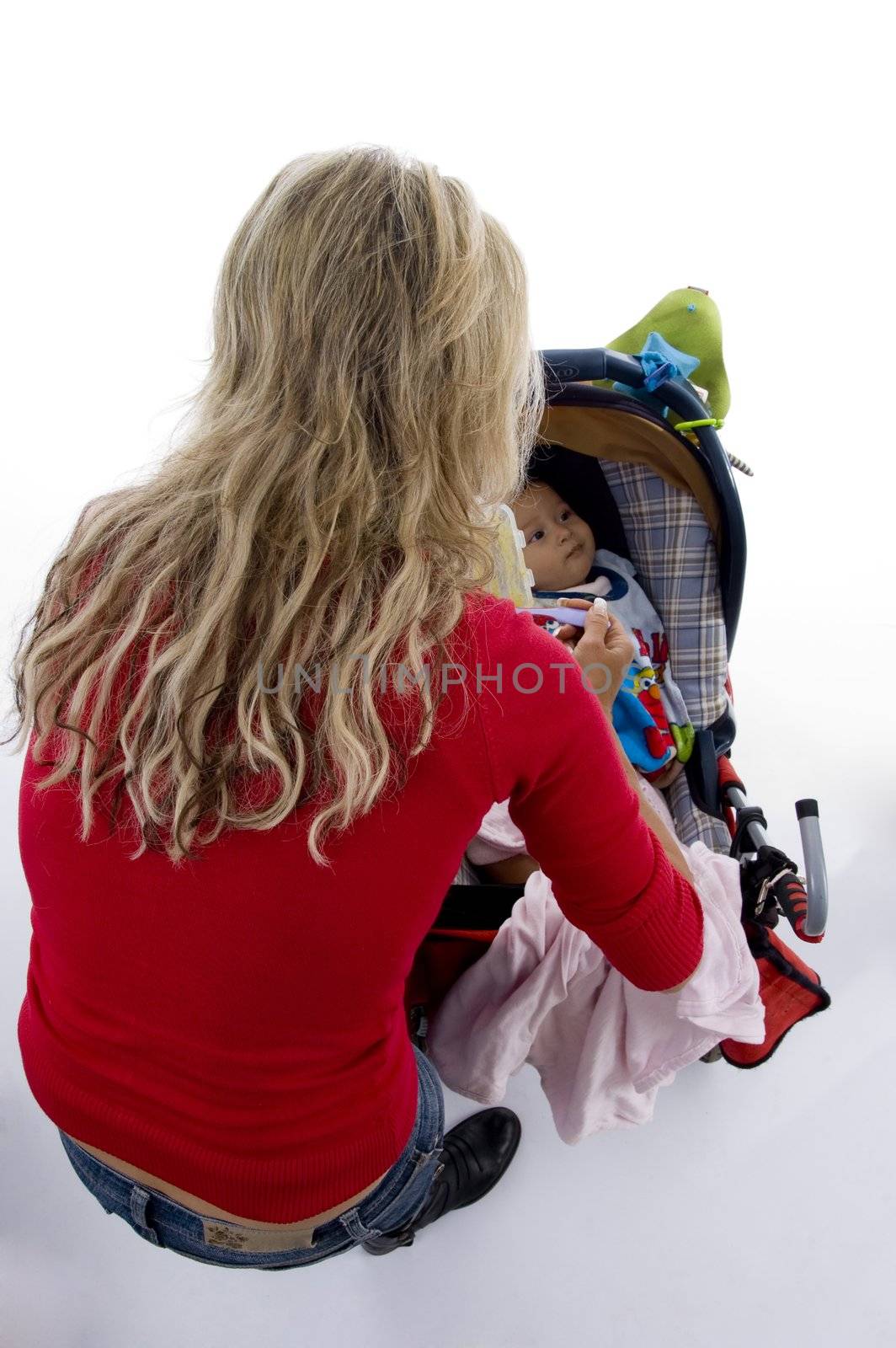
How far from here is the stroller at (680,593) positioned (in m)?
1.10

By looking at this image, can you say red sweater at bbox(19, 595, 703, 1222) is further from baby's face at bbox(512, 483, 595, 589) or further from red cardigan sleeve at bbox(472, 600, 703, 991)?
baby's face at bbox(512, 483, 595, 589)

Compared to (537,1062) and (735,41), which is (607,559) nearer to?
(537,1062)

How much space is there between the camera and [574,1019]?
1.08 meters

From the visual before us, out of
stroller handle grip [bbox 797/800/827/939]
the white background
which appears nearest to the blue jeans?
stroller handle grip [bbox 797/800/827/939]

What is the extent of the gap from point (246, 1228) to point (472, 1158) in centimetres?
65

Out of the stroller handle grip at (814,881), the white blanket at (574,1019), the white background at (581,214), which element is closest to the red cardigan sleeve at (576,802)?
the white blanket at (574,1019)

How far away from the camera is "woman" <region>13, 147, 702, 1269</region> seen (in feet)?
2.10

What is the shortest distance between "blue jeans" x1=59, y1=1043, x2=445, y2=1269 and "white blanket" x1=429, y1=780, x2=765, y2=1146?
0.15 metres

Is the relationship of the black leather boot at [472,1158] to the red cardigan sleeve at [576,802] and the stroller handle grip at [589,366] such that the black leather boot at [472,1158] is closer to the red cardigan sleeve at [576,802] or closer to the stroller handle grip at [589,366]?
the red cardigan sleeve at [576,802]

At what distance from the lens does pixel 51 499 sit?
2.63 m

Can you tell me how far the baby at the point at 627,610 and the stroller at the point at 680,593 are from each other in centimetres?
2

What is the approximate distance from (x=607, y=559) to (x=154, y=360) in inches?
82.1

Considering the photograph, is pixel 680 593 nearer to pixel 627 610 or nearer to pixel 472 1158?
pixel 627 610

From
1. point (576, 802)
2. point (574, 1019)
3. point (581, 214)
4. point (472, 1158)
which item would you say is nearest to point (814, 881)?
point (574, 1019)
